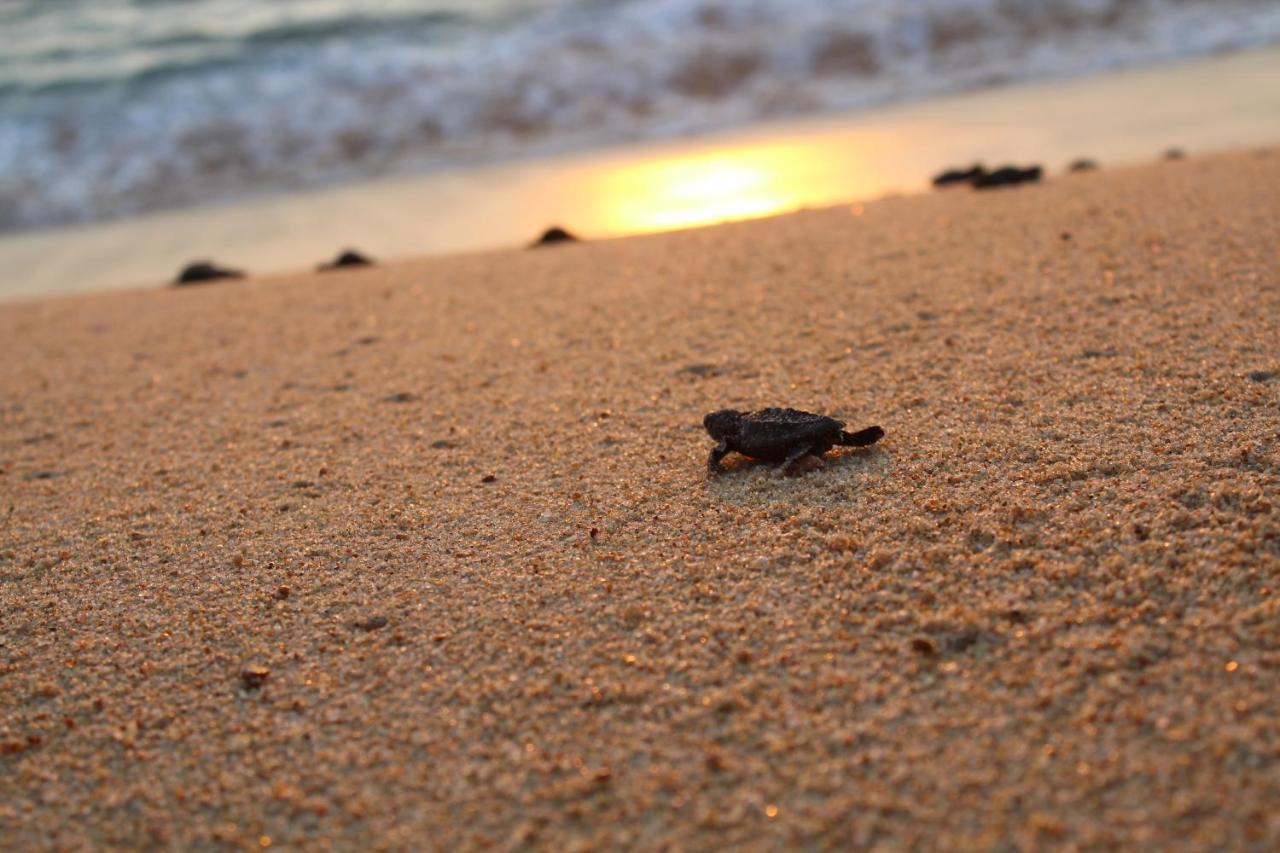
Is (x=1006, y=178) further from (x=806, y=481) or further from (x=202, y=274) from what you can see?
(x=202, y=274)

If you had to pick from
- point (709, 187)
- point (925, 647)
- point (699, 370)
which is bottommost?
point (925, 647)

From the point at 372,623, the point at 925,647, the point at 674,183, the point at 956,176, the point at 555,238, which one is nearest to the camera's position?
the point at 925,647

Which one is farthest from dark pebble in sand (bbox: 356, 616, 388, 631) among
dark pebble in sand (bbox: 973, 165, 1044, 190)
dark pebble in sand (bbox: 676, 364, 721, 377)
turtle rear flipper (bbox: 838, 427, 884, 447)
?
dark pebble in sand (bbox: 973, 165, 1044, 190)

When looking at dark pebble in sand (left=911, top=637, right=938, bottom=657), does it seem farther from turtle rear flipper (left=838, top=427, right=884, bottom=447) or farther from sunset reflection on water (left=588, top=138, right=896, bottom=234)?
sunset reflection on water (left=588, top=138, right=896, bottom=234)

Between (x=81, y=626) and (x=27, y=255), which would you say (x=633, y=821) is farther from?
(x=27, y=255)

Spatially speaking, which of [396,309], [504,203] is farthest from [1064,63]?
[396,309]

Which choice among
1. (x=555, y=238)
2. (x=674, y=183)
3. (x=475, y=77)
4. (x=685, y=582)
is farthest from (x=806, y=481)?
(x=475, y=77)
